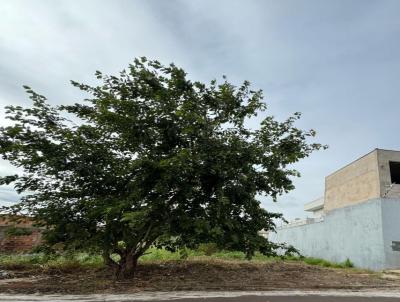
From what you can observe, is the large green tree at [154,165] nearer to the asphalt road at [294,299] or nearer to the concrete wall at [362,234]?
the asphalt road at [294,299]

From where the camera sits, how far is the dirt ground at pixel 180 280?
8.56 meters

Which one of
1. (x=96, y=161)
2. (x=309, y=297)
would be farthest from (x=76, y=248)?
(x=309, y=297)

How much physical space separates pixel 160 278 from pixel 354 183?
18450 mm

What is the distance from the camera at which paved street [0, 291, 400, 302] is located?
7246 mm

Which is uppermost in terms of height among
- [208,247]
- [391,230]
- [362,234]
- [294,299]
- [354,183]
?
[354,183]

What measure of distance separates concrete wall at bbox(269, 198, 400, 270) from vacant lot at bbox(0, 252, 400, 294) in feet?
12.7

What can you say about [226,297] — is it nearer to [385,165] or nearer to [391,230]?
[391,230]

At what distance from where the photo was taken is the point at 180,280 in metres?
9.84

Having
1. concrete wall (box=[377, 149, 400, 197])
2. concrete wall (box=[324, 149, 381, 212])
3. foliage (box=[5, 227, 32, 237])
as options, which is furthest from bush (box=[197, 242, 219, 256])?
concrete wall (box=[324, 149, 381, 212])

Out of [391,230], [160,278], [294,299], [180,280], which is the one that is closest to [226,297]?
[294,299]

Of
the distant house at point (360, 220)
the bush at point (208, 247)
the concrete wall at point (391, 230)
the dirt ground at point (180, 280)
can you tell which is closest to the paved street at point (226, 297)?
the dirt ground at point (180, 280)

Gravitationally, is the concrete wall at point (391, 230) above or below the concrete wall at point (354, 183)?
below

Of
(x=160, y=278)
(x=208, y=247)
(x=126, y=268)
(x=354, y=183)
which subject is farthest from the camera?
(x=354, y=183)

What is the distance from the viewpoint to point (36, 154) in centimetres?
851
